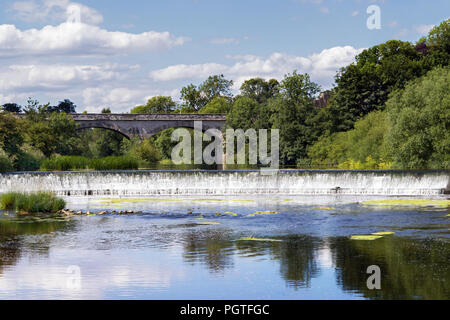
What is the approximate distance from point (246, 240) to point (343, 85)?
4953 centimetres

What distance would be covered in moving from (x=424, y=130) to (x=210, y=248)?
27.7m

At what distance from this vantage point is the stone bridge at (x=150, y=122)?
8712cm

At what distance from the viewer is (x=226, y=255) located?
49.6ft

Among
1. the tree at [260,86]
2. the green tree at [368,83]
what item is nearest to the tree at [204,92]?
the tree at [260,86]

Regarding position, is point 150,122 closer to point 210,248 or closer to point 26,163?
point 26,163

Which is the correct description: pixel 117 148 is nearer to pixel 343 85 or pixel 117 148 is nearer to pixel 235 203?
pixel 343 85

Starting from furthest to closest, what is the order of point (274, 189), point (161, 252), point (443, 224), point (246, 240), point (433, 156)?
point (433, 156) → point (274, 189) → point (443, 224) → point (246, 240) → point (161, 252)

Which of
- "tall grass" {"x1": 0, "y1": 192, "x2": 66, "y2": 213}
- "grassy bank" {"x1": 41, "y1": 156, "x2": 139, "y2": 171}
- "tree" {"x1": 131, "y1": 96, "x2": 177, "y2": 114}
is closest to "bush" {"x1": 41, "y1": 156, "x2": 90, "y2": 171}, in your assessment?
"grassy bank" {"x1": 41, "y1": 156, "x2": 139, "y2": 171}

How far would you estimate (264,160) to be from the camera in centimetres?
7138

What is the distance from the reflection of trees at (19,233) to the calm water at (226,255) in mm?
31

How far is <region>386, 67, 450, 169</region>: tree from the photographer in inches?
1560

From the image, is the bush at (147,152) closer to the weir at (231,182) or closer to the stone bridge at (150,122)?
A: the stone bridge at (150,122)

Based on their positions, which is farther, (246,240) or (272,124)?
(272,124)
